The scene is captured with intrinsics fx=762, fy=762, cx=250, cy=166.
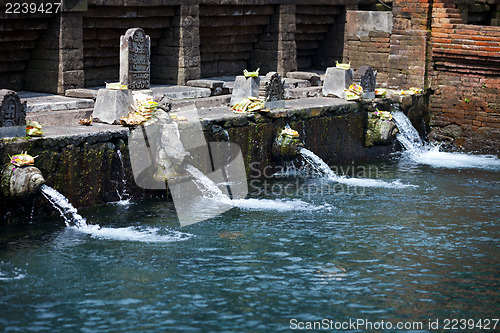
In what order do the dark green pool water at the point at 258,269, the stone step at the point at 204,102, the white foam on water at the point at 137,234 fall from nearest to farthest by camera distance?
the dark green pool water at the point at 258,269, the white foam on water at the point at 137,234, the stone step at the point at 204,102

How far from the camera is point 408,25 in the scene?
16609 mm

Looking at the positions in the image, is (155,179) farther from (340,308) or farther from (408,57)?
(408,57)

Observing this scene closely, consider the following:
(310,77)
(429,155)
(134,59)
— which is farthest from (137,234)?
(310,77)

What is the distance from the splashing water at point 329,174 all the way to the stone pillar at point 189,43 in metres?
3.50

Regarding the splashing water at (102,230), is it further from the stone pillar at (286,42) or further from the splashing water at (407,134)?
the stone pillar at (286,42)

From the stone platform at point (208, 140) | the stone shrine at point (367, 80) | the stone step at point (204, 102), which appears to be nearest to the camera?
the stone platform at point (208, 140)

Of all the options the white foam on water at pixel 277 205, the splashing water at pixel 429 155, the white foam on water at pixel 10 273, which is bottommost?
the white foam on water at pixel 10 273

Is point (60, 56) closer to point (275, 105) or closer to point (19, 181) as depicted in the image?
point (275, 105)

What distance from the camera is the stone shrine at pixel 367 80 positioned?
15.1 meters

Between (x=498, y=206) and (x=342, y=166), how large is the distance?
367 cm

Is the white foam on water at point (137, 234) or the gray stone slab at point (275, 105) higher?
the gray stone slab at point (275, 105)

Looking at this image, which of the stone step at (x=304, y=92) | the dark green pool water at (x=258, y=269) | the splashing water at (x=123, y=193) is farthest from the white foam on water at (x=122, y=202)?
the stone step at (x=304, y=92)

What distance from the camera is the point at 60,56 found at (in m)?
13.0

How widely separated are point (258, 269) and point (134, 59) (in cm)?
528
